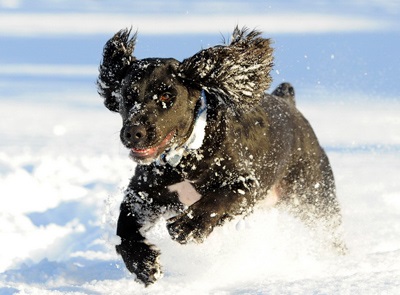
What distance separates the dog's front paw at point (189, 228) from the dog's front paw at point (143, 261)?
1.30 ft

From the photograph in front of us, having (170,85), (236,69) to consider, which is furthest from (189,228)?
(236,69)

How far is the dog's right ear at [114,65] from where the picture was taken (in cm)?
653

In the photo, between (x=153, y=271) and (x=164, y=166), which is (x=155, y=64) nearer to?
(x=164, y=166)

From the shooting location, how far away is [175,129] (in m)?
5.73

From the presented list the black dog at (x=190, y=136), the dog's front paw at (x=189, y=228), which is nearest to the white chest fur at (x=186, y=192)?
the black dog at (x=190, y=136)

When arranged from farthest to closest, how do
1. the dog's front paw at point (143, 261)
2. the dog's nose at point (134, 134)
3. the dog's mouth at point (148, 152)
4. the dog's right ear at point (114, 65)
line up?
the dog's right ear at point (114, 65)
the dog's front paw at point (143, 261)
the dog's mouth at point (148, 152)
the dog's nose at point (134, 134)

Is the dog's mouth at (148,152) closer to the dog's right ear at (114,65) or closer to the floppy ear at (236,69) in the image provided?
the floppy ear at (236,69)

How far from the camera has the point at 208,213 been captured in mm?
5715

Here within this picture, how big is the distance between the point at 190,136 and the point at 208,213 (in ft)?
1.92

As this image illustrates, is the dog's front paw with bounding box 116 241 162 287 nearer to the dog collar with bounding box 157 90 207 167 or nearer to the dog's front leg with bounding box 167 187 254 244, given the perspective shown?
the dog's front leg with bounding box 167 187 254 244

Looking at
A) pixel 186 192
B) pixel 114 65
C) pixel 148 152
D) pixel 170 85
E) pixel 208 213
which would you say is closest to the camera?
pixel 148 152

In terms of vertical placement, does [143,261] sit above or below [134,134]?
below

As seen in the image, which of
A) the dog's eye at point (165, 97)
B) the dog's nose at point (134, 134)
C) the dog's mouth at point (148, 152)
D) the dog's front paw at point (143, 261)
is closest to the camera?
the dog's nose at point (134, 134)

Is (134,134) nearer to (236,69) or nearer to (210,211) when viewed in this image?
(210,211)
